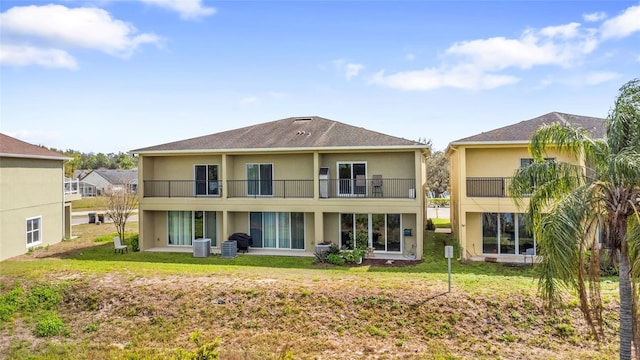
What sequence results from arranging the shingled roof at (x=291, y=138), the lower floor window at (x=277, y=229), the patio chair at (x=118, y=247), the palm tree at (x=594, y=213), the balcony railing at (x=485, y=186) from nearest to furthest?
the palm tree at (x=594, y=213), the balcony railing at (x=485, y=186), the shingled roof at (x=291, y=138), the patio chair at (x=118, y=247), the lower floor window at (x=277, y=229)

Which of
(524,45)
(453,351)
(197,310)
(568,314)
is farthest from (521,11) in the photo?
(197,310)

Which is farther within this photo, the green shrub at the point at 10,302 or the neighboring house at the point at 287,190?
the neighboring house at the point at 287,190

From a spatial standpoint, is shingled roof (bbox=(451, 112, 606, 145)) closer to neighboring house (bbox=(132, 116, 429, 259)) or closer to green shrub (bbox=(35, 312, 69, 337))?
neighboring house (bbox=(132, 116, 429, 259))

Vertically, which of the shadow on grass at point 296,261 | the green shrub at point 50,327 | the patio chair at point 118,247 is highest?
the patio chair at point 118,247

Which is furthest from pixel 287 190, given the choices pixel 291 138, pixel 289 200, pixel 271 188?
pixel 291 138

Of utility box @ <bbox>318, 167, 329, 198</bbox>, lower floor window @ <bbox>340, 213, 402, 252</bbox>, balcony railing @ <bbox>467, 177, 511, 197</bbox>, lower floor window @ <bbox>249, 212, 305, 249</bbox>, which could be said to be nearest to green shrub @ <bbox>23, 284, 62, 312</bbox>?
lower floor window @ <bbox>249, 212, 305, 249</bbox>

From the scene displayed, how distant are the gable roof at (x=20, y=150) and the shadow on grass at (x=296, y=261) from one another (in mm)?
5282

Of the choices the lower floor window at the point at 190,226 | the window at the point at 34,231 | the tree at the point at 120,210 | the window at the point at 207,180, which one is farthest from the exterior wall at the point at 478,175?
the window at the point at 34,231

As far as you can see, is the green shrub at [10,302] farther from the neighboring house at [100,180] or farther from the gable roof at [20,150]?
the neighboring house at [100,180]

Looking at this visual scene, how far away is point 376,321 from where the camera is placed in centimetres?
1107

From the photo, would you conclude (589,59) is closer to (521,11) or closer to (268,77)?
(521,11)

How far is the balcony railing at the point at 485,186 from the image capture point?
57.7 feet

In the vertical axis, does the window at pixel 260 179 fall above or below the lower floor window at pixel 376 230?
above

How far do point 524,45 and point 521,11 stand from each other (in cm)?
265
